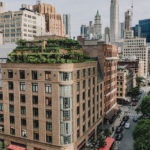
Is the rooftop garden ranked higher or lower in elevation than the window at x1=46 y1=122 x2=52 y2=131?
higher

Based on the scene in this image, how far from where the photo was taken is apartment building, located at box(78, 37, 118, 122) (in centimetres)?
6606

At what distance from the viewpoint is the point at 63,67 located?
139ft

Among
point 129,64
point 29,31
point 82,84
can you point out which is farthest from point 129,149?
point 129,64

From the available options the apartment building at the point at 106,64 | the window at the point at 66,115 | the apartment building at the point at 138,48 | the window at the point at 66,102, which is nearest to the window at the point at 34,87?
the window at the point at 66,102

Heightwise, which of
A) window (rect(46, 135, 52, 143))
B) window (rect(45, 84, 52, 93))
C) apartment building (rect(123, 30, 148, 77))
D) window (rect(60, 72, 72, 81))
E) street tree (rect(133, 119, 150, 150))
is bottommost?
window (rect(46, 135, 52, 143))

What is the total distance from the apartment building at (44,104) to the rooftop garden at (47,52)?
368mm

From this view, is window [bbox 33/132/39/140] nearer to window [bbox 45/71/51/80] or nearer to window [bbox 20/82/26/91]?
window [bbox 20/82/26/91]

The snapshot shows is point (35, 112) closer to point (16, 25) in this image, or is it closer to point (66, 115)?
point (66, 115)

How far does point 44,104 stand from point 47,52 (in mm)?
13318

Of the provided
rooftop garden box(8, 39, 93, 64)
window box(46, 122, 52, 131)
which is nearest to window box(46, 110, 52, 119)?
window box(46, 122, 52, 131)

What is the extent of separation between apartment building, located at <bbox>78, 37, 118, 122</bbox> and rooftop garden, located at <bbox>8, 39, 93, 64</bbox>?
42.6 ft

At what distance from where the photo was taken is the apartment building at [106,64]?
66062 mm

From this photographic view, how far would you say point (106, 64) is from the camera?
226 feet

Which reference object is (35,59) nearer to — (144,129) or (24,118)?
(24,118)
